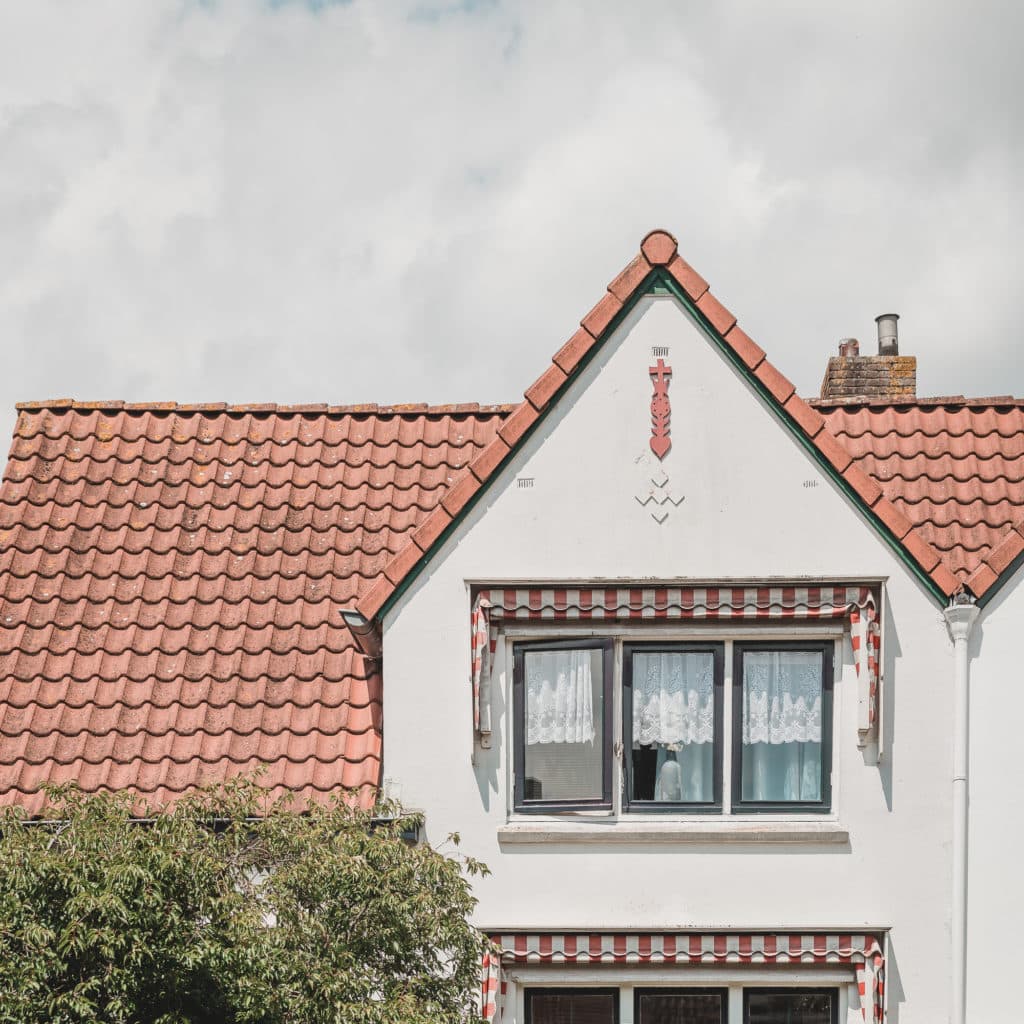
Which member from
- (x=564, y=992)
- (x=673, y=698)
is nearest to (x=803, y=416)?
(x=673, y=698)

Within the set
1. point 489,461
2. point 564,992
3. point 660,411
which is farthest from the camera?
point 660,411

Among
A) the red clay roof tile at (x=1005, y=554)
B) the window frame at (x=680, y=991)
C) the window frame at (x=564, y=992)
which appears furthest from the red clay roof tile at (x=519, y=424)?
the window frame at (x=680, y=991)

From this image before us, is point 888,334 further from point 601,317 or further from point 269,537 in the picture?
point 269,537

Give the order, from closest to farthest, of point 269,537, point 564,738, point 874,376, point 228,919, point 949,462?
point 228,919 → point 564,738 → point 269,537 → point 949,462 → point 874,376

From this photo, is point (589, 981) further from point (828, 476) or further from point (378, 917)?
point (828, 476)

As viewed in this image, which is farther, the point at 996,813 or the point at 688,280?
the point at 688,280

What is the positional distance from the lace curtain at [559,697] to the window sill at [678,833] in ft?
2.49

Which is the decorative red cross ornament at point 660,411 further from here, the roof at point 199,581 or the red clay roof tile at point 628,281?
the roof at point 199,581

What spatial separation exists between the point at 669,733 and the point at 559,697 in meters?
1.01

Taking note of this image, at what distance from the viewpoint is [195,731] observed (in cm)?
1163

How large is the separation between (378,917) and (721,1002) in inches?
140

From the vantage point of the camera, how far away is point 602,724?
1143 cm

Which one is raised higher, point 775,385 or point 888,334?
point 888,334

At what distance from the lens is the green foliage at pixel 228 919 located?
8.03 meters
